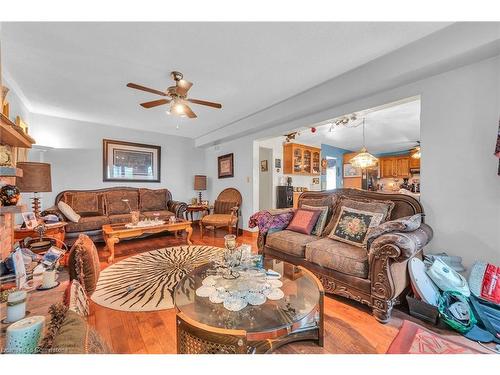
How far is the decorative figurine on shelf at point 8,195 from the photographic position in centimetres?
127

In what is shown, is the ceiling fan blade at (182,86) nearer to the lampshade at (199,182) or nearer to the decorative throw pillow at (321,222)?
the decorative throw pillow at (321,222)

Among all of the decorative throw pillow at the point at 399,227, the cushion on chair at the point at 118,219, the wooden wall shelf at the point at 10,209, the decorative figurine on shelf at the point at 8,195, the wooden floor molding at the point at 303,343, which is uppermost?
the decorative figurine on shelf at the point at 8,195

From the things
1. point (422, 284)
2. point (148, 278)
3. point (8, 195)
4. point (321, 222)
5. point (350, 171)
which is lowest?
point (148, 278)

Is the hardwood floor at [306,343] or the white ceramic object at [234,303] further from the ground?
the white ceramic object at [234,303]

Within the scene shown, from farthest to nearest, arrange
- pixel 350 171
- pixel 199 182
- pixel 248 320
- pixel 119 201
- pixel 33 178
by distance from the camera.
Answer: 1. pixel 350 171
2. pixel 199 182
3. pixel 119 201
4. pixel 33 178
5. pixel 248 320

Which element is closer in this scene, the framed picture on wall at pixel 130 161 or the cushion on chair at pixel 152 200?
the framed picture on wall at pixel 130 161

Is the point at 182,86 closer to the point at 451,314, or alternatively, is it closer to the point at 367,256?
the point at 367,256

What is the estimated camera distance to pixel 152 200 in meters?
4.51

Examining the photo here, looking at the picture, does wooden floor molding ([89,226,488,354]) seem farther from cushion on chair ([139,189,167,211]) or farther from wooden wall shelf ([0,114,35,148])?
cushion on chair ([139,189,167,211])

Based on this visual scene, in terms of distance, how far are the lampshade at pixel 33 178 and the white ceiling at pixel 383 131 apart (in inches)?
165

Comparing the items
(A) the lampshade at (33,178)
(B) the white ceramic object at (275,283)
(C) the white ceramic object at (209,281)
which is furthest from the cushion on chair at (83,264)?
(A) the lampshade at (33,178)

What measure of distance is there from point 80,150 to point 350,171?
7505 millimetres

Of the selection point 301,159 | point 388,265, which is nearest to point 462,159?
point 388,265

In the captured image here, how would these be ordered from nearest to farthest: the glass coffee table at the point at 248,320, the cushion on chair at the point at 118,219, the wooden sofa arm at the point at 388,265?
the glass coffee table at the point at 248,320 → the wooden sofa arm at the point at 388,265 → the cushion on chair at the point at 118,219
